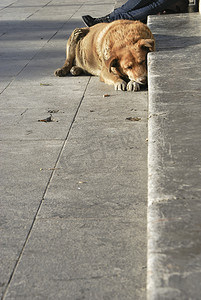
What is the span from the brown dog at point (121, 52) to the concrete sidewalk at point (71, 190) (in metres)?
0.18

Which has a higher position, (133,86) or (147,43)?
(147,43)

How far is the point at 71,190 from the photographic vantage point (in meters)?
4.12

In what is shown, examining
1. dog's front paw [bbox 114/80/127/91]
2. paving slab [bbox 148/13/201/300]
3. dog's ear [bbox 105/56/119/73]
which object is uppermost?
paving slab [bbox 148/13/201/300]

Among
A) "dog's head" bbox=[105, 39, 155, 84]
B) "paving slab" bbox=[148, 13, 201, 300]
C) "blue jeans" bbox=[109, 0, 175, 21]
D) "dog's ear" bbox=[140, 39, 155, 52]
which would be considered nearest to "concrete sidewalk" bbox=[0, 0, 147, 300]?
"dog's head" bbox=[105, 39, 155, 84]

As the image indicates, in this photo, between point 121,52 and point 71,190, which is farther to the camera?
point 121,52

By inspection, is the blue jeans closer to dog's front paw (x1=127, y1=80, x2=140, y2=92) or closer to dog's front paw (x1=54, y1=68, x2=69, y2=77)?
dog's front paw (x1=54, y1=68, x2=69, y2=77)

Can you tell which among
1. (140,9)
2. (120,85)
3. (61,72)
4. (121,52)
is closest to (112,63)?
(121,52)

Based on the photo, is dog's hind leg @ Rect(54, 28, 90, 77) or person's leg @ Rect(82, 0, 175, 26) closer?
dog's hind leg @ Rect(54, 28, 90, 77)

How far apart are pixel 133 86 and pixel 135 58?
1.12 feet

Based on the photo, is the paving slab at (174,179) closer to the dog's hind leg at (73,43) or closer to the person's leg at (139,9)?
the dog's hind leg at (73,43)

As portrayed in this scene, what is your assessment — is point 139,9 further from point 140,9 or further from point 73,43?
point 73,43

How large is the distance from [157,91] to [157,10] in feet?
17.8

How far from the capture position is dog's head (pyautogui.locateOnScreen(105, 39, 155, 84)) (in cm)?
676

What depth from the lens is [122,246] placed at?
3.29 meters
